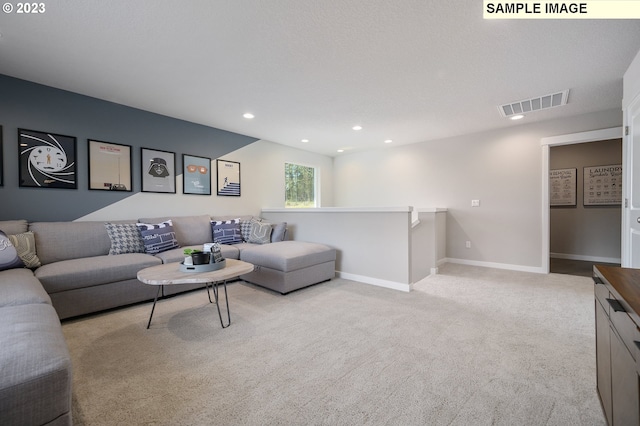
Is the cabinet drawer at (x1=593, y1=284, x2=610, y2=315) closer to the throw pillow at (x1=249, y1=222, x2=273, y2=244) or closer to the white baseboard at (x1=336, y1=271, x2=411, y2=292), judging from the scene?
the white baseboard at (x1=336, y1=271, x2=411, y2=292)

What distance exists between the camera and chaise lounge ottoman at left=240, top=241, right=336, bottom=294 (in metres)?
3.07

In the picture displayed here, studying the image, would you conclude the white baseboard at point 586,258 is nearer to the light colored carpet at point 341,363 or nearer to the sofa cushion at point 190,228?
the light colored carpet at point 341,363

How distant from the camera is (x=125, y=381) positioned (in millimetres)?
1549

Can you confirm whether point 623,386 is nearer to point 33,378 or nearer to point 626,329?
point 626,329

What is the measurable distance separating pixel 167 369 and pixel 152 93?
9.62ft

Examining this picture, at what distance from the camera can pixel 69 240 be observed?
9.25 feet

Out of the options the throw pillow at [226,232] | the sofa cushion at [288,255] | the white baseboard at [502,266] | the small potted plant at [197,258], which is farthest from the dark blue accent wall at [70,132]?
the white baseboard at [502,266]

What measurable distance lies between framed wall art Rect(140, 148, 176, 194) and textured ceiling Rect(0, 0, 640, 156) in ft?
2.05

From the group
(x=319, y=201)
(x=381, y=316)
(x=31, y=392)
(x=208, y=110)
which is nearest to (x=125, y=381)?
(x=31, y=392)

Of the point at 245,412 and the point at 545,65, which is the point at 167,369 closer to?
the point at 245,412

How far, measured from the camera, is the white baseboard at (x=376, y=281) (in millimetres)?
3210

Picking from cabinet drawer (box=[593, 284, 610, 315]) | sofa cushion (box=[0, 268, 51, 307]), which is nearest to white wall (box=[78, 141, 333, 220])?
sofa cushion (box=[0, 268, 51, 307])

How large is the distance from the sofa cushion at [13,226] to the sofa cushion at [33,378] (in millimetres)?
2078

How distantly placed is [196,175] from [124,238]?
1444mm
